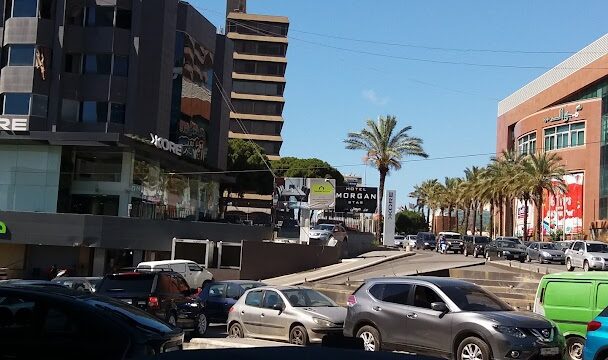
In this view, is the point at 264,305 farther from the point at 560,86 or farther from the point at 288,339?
the point at 560,86

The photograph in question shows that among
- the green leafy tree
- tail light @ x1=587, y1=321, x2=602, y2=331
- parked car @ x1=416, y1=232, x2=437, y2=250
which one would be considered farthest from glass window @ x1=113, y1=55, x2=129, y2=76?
the green leafy tree

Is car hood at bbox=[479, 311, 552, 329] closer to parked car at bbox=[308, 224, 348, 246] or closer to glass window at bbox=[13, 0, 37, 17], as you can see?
parked car at bbox=[308, 224, 348, 246]

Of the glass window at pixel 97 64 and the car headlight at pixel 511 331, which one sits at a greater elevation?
the glass window at pixel 97 64

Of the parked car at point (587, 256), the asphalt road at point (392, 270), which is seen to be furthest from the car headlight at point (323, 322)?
the parked car at point (587, 256)

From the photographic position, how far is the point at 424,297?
516 inches

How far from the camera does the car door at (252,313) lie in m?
16.0

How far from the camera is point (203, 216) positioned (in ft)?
171

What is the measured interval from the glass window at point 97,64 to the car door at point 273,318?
34.6 m

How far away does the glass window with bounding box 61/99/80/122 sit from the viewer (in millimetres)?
46688

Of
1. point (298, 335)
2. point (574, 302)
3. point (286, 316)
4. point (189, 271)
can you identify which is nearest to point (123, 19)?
point (189, 271)

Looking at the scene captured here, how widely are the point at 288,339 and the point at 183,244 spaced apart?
89.2 feet

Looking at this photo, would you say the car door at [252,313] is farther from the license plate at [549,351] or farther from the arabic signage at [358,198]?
the arabic signage at [358,198]

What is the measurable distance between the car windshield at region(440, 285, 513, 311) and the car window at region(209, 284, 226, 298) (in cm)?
935

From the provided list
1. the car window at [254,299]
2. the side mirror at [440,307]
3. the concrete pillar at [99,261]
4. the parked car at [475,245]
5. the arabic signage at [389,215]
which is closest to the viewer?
the side mirror at [440,307]
